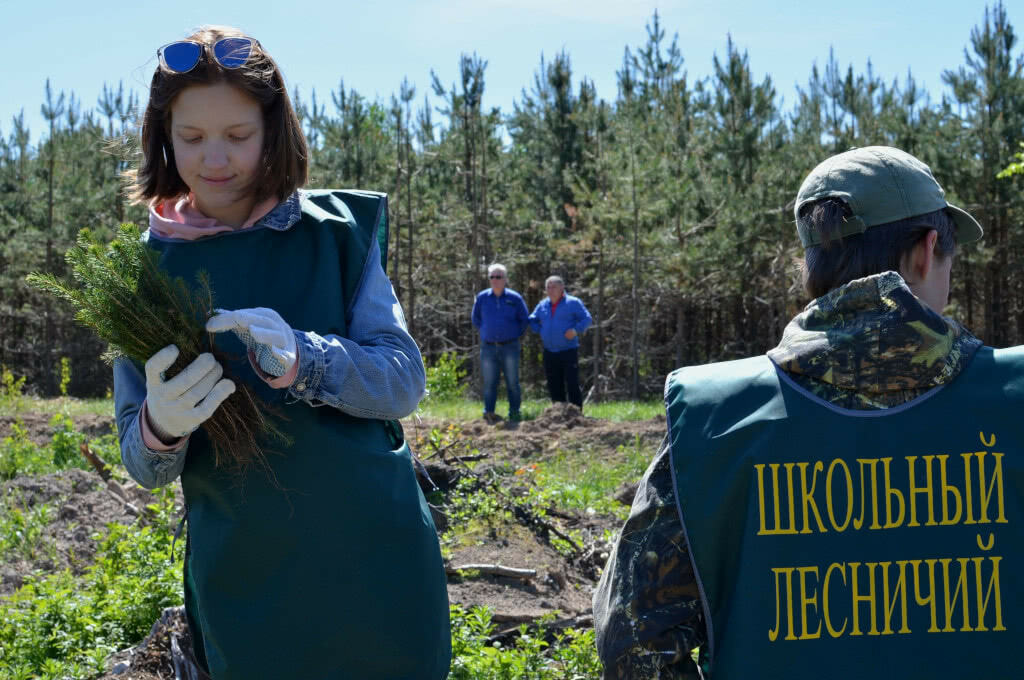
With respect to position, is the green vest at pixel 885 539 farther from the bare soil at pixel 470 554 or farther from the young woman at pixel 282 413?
the bare soil at pixel 470 554

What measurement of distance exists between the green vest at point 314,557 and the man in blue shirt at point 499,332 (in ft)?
38.1

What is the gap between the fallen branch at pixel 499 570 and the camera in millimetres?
4965

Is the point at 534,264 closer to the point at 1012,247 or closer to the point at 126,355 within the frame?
the point at 1012,247

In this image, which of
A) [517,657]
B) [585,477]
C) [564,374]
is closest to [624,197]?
[564,374]

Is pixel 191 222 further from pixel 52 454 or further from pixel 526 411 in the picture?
pixel 526 411

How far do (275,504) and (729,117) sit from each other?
20.4m

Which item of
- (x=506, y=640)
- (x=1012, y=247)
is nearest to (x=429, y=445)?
(x=506, y=640)

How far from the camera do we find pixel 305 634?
1.76m

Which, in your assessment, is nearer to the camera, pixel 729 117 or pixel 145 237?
pixel 145 237

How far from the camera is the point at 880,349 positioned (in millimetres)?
1425

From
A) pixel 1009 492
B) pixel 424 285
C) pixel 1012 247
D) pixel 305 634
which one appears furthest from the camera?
pixel 424 285

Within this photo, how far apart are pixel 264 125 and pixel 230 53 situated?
149 millimetres

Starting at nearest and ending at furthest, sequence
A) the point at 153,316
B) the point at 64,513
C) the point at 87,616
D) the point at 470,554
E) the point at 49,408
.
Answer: the point at 153,316 → the point at 87,616 → the point at 470,554 → the point at 64,513 → the point at 49,408

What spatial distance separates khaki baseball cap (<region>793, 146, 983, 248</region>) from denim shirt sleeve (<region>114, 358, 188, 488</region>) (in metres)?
1.14
